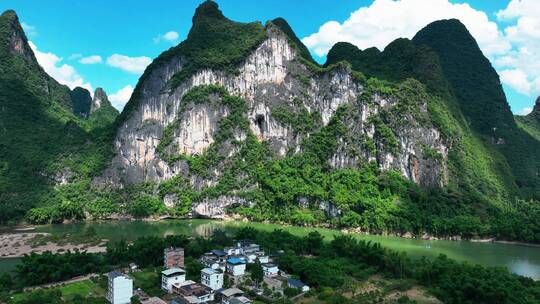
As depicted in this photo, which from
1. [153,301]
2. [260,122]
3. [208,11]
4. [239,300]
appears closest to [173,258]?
[153,301]

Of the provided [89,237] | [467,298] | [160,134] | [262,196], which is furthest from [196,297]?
[160,134]

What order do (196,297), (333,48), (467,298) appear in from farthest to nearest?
1. (333,48)
2. (467,298)
3. (196,297)

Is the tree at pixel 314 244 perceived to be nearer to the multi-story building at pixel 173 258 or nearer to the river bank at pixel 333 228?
the multi-story building at pixel 173 258

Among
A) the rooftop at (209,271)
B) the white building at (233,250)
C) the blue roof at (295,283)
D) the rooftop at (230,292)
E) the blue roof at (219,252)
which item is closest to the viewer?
the rooftop at (230,292)

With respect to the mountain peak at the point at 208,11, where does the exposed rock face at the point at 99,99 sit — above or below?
below

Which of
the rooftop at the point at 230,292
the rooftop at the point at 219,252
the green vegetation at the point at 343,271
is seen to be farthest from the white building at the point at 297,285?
the rooftop at the point at 219,252

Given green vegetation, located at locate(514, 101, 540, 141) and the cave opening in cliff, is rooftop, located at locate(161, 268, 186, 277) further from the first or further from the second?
green vegetation, located at locate(514, 101, 540, 141)

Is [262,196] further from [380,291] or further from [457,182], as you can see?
[380,291]

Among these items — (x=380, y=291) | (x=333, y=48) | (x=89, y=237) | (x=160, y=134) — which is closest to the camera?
(x=380, y=291)
